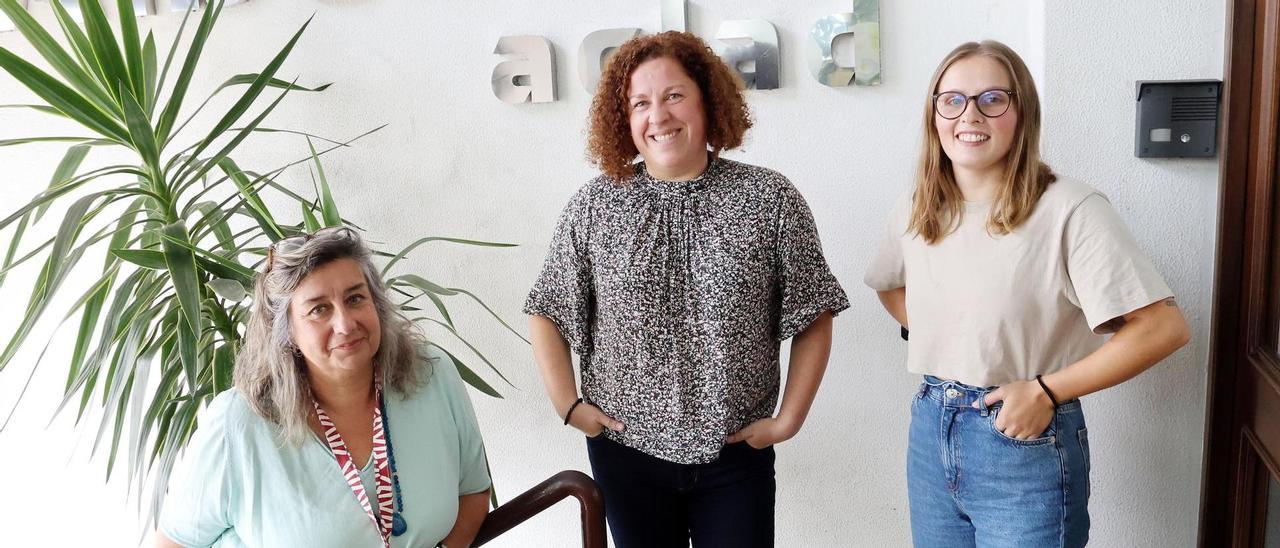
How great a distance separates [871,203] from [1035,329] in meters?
0.73

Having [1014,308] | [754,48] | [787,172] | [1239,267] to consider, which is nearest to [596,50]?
[754,48]

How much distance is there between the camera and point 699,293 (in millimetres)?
1513

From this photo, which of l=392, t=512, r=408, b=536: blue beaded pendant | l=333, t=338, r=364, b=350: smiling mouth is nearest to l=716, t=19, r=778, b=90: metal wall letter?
l=333, t=338, r=364, b=350: smiling mouth

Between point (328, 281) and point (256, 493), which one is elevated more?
point (328, 281)

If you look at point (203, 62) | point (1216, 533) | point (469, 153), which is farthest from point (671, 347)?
point (203, 62)

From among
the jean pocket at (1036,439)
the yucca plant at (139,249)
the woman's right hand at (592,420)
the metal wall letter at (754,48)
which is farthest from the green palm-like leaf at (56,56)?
the jean pocket at (1036,439)

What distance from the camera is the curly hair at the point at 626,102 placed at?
152 centimetres

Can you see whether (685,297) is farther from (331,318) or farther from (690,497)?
(331,318)

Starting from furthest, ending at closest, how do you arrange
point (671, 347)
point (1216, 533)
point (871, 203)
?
point (871, 203) → point (1216, 533) → point (671, 347)

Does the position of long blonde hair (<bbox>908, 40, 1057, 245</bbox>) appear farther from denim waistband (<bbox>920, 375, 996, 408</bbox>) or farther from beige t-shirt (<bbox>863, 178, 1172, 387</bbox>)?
denim waistband (<bbox>920, 375, 996, 408</bbox>)

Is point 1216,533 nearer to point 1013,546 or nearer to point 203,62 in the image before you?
point 1013,546

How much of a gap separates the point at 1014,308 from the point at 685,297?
530 millimetres

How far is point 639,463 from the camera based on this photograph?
161cm

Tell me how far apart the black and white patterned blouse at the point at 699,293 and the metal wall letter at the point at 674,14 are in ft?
1.99
